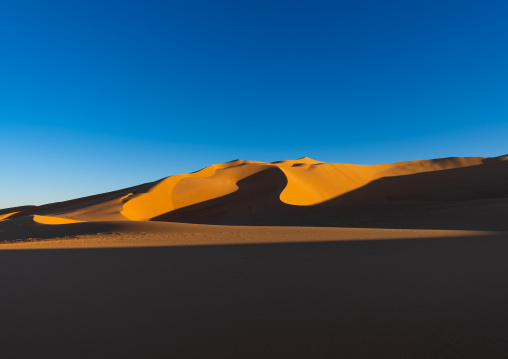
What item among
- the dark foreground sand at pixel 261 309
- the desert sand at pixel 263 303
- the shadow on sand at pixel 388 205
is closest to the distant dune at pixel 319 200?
the shadow on sand at pixel 388 205

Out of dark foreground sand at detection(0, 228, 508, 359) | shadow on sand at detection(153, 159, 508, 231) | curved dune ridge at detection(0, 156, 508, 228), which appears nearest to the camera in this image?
dark foreground sand at detection(0, 228, 508, 359)

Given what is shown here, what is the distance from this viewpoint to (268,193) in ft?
105

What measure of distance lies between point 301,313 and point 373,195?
30.8 metres

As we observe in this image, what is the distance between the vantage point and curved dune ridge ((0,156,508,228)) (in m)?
A: 28.5

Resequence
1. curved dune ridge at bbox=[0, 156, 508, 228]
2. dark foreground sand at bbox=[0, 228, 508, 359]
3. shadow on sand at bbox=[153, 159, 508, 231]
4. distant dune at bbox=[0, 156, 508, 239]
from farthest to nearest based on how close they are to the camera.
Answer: curved dune ridge at bbox=[0, 156, 508, 228], distant dune at bbox=[0, 156, 508, 239], shadow on sand at bbox=[153, 159, 508, 231], dark foreground sand at bbox=[0, 228, 508, 359]

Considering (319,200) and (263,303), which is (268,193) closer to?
(319,200)

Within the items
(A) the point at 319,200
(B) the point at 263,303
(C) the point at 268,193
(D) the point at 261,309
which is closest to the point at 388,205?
(A) the point at 319,200

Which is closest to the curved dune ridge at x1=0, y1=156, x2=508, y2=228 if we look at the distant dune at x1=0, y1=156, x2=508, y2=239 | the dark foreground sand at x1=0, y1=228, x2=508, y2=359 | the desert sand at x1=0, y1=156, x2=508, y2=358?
the distant dune at x1=0, y1=156, x2=508, y2=239

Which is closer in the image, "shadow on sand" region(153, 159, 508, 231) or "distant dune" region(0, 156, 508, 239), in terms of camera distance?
"shadow on sand" region(153, 159, 508, 231)

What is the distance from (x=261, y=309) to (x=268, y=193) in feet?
92.6

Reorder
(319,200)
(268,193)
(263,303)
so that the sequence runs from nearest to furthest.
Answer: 1. (263,303)
2. (268,193)
3. (319,200)

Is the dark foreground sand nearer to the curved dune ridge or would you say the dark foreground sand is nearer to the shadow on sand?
the shadow on sand

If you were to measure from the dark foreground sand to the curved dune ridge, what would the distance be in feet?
60.8

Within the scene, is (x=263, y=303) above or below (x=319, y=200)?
below
